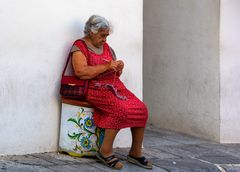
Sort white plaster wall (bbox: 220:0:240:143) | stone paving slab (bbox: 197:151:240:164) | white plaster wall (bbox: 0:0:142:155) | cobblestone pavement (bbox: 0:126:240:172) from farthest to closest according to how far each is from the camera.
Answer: white plaster wall (bbox: 220:0:240:143)
stone paving slab (bbox: 197:151:240:164)
white plaster wall (bbox: 0:0:142:155)
cobblestone pavement (bbox: 0:126:240:172)

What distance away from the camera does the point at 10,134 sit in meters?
5.29

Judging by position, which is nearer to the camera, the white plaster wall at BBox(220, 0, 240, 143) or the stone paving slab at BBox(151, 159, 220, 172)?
the stone paving slab at BBox(151, 159, 220, 172)

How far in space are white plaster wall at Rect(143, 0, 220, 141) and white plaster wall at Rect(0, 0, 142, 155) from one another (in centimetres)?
179

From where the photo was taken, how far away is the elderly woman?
5254mm

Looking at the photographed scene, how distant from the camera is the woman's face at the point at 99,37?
17.7 ft

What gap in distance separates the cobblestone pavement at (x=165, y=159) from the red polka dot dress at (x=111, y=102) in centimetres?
44

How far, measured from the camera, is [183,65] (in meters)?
7.52

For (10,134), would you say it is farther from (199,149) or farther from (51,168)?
(199,149)

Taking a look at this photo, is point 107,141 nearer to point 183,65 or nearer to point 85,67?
point 85,67

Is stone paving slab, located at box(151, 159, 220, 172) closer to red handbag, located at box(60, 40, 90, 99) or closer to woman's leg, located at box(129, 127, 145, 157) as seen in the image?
woman's leg, located at box(129, 127, 145, 157)

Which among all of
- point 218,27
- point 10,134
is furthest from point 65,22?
point 218,27

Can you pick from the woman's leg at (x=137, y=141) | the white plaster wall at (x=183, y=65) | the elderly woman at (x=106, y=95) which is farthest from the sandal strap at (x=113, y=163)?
the white plaster wall at (x=183, y=65)

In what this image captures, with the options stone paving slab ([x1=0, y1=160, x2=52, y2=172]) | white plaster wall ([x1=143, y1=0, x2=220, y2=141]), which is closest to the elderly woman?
stone paving slab ([x1=0, y1=160, x2=52, y2=172])

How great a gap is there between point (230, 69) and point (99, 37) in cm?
228
